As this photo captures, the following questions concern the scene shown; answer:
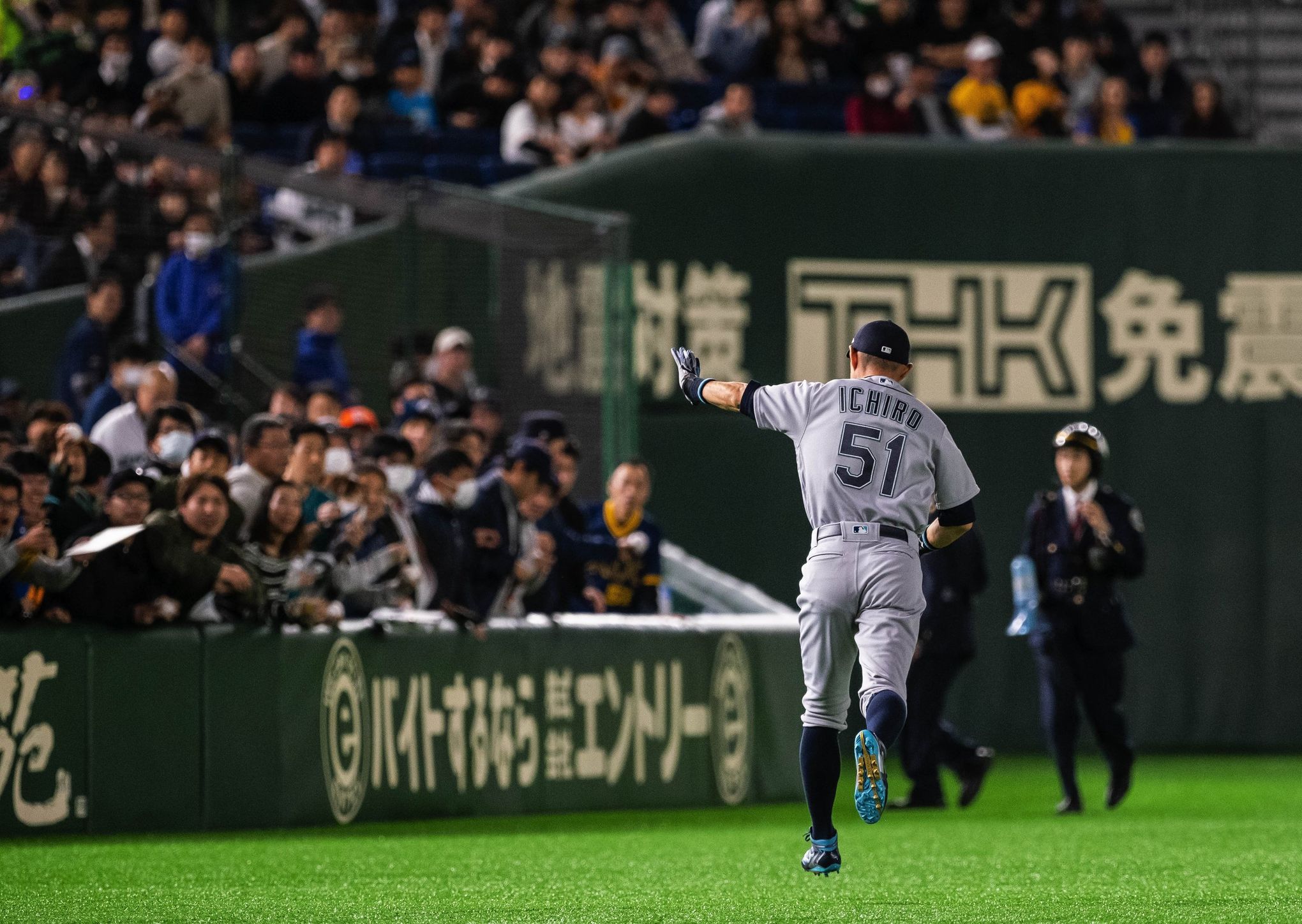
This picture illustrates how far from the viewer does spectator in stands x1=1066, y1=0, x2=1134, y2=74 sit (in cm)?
2002

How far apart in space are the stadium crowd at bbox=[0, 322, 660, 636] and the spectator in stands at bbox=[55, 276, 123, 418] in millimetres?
24

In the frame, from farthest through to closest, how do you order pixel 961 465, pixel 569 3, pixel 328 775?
pixel 569 3, pixel 328 775, pixel 961 465

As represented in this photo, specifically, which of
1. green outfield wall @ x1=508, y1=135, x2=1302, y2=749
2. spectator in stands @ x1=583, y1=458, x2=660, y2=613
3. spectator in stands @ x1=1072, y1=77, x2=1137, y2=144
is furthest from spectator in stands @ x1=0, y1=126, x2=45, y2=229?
spectator in stands @ x1=1072, y1=77, x2=1137, y2=144

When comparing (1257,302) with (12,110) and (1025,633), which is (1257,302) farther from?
(12,110)

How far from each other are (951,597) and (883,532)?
17.8ft

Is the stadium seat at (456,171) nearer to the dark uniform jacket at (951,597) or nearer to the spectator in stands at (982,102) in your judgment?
the spectator in stands at (982,102)

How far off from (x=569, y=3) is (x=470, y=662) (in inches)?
348

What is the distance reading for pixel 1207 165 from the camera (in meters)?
17.9

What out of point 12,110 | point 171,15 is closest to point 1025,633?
point 12,110

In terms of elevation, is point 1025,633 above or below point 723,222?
below

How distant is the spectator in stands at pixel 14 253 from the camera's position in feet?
40.3

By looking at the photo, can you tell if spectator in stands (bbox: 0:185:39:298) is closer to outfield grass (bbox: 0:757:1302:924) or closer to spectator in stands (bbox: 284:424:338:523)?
spectator in stands (bbox: 284:424:338:523)

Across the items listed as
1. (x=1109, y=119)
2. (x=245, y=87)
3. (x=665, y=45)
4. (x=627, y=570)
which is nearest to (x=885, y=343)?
(x=627, y=570)

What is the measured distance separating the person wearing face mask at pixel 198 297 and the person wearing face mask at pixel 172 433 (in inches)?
52.4
